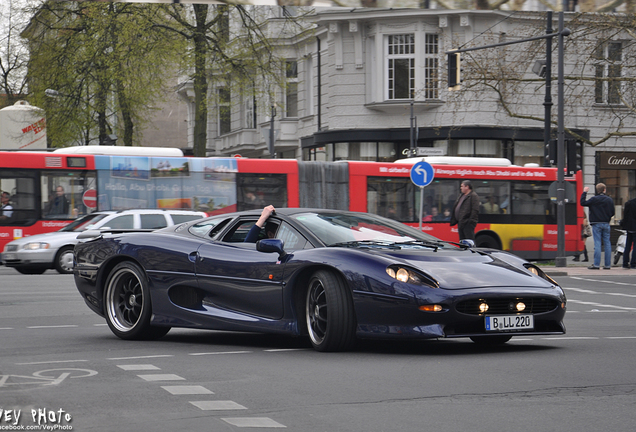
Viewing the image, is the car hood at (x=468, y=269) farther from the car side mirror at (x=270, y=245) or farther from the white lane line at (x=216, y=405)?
the white lane line at (x=216, y=405)

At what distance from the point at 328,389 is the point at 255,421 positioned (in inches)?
43.0

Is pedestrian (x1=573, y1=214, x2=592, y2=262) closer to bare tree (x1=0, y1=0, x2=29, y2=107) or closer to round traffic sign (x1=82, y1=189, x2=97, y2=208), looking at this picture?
round traffic sign (x1=82, y1=189, x2=97, y2=208)

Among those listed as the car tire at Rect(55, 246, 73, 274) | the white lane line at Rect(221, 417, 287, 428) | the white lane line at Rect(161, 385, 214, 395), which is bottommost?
the car tire at Rect(55, 246, 73, 274)

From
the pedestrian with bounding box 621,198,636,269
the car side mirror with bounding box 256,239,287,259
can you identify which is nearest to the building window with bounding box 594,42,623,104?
the pedestrian with bounding box 621,198,636,269

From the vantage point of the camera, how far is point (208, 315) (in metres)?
8.55

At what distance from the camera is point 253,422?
199 inches

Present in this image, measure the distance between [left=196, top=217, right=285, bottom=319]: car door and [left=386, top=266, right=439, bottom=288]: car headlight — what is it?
1.07m

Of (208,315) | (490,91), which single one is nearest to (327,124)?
(490,91)

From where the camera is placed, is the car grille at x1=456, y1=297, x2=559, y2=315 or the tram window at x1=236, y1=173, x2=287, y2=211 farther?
the tram window at x1=236, y1=173, x2=287, y2=211

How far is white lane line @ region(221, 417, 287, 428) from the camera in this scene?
4977 millimetres

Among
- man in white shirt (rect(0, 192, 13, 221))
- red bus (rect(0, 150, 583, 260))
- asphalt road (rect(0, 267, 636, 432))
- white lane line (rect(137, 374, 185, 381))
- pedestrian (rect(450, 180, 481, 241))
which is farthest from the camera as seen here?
red bus (rect(0, 150, 583, 260))

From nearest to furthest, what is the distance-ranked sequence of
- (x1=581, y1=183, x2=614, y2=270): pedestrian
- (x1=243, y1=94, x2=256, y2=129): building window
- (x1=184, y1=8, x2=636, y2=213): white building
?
1. (x1=581, y1=183, x2=614, y2=270): pedestrian
2. (x1=184, y1=8, x2=636, y2=213): white building
3. (x1=243, y1=94, x2=256, y2=129): building window

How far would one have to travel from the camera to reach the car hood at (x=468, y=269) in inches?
295

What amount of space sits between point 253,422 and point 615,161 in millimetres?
35480
